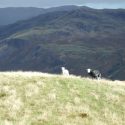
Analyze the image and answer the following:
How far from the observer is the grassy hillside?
26344mm

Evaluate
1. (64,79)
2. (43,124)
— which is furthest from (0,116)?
(64,79)

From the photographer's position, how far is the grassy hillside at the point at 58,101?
26.3 m

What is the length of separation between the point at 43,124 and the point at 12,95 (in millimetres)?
5744

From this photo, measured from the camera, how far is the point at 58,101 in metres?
29.5

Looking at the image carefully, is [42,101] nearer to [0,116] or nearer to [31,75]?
[0,116]

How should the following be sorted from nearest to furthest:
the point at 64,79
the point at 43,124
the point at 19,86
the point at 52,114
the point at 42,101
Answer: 1. the point at 43,124
2. the point at 52,114
3. the point at 42,101
4. the point at 19,86
5. the point at 64,79

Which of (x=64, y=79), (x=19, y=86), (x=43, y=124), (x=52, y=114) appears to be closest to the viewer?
(x=43, y=124)

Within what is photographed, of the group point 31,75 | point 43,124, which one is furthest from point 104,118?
point 31,75

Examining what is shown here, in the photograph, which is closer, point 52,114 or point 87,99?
point 52,114

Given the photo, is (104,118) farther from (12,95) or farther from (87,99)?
(12,95)

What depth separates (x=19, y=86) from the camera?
32.1 metres

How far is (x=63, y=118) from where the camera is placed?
86.5ft

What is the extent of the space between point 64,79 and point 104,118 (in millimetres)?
8085

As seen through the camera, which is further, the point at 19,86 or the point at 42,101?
the point at 19,86
